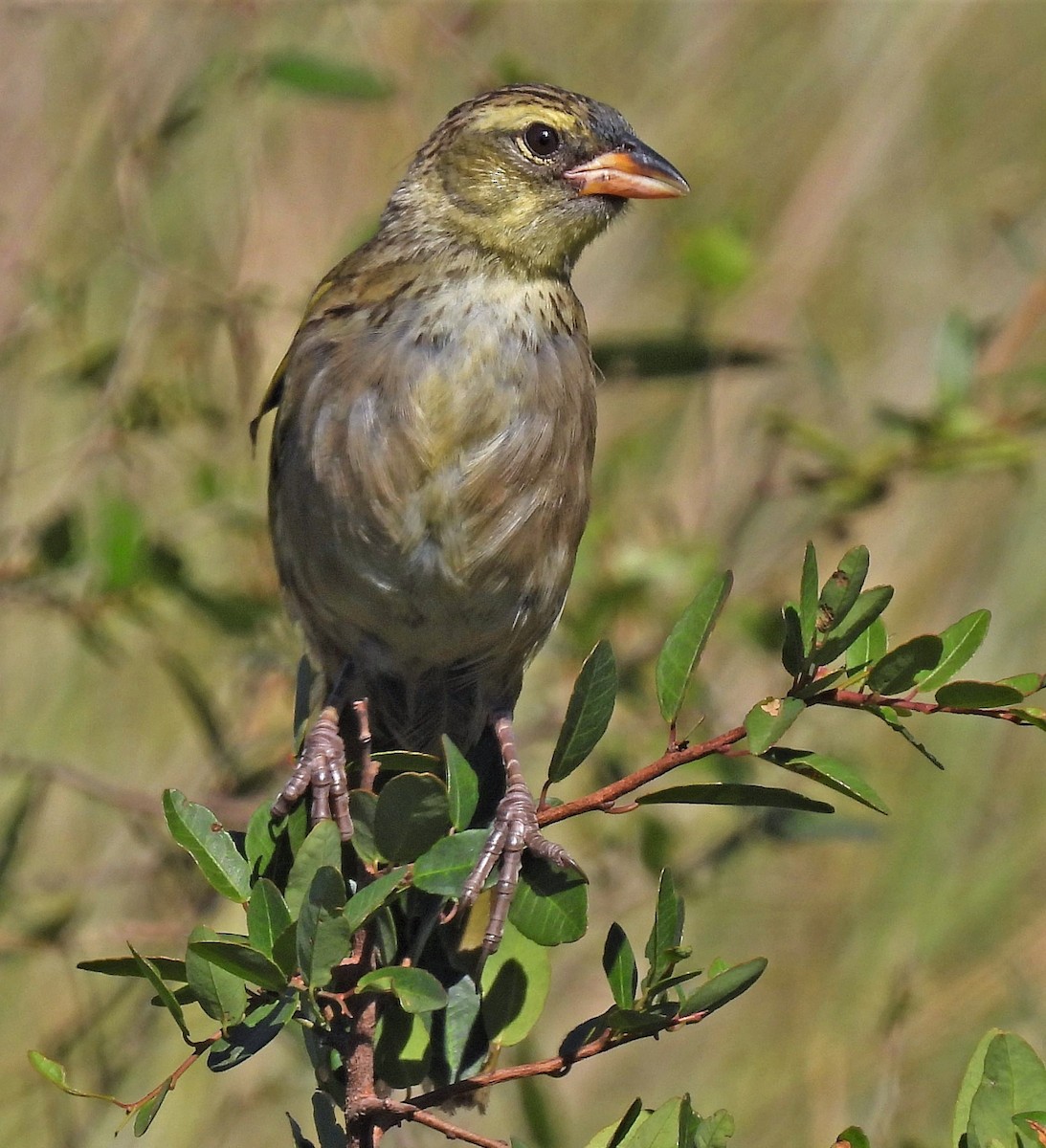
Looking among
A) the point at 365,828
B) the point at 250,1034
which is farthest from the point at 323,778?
the point at 250,1034

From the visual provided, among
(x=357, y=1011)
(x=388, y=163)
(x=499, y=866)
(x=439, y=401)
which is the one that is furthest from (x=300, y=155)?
(x=357, y=1011)

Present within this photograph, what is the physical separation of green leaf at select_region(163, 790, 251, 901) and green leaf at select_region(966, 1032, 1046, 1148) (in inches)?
37.3

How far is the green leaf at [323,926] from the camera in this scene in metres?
2.00

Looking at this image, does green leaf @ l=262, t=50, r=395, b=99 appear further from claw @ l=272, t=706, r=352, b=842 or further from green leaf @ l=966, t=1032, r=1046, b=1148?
green leaf @ l=966, t=1032, r=1046, b=1148

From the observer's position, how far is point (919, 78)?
5277mm

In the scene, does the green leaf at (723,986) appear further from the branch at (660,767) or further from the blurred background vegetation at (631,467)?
the blurred background vegetation at (631,467)

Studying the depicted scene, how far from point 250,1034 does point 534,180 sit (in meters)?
2.01

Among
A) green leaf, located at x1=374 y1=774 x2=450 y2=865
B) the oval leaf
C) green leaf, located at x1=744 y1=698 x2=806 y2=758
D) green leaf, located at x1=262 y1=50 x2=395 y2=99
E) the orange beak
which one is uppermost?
the orange beak

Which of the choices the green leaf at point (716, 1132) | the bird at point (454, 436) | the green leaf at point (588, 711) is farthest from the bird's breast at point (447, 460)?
the green leaf at point (716, 1132)

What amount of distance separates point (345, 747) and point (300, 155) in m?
2.66

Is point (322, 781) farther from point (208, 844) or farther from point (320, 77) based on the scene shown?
point (320, 77)

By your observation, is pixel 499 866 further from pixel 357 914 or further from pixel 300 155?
pixel 300 155

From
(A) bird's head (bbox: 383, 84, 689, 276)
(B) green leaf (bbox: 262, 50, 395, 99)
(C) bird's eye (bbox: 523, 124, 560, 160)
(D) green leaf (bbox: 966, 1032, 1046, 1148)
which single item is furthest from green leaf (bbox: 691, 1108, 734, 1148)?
(B) green leaf (bbox: 262, 50, 395, 99)

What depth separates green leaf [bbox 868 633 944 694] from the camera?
1.99 m
